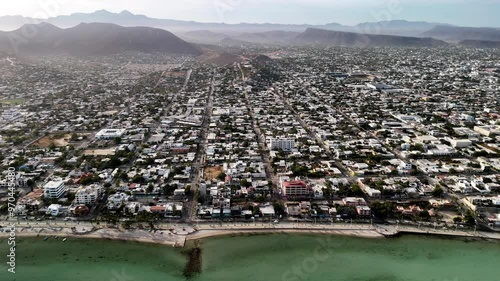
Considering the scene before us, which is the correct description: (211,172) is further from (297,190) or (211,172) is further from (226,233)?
(226,233)

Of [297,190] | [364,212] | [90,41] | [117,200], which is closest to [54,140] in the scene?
[117,200]

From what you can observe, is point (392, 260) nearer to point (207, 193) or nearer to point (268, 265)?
point (268, 265)

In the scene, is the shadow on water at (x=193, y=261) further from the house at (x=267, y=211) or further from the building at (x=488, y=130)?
the building at (x=488, y=130)

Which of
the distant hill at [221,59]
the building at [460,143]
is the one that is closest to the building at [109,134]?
the building at [460,143]

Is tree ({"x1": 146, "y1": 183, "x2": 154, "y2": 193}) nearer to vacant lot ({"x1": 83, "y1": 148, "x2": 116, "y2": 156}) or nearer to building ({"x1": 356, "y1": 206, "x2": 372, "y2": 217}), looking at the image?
vacant lot ({"x1": 83, "y1": 148, "x2": 116, "y2": 156})

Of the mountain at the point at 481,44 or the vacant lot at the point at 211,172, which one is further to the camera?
the mountain at the point at 481,44

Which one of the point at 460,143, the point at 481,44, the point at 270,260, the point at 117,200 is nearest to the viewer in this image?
the point at 270,260
